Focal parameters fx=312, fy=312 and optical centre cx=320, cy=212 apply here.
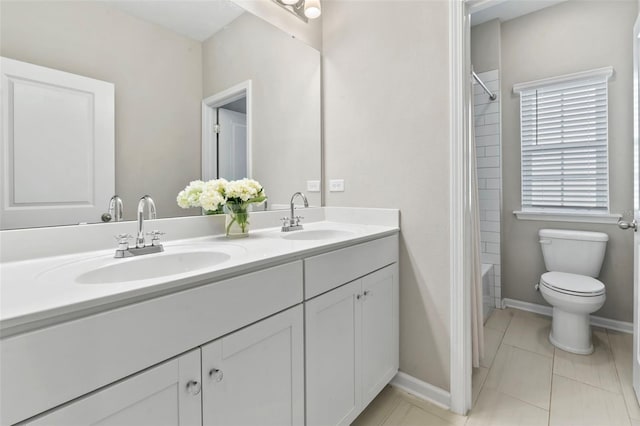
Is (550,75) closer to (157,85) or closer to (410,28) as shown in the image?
(410,28)

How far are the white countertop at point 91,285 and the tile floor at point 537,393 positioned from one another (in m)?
0.91

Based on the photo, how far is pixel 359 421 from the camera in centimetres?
147

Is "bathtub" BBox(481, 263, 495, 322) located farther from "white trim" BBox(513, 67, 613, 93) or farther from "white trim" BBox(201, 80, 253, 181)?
"white trim" BBox(201, 80, 253, 181)

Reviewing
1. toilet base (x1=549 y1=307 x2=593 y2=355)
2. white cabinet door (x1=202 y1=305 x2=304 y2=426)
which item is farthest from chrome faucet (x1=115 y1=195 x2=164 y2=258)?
toilet base (x1=549 y1=307 x2=593 y2=355)

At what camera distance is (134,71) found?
123 centimetres

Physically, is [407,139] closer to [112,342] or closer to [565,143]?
[112,342]

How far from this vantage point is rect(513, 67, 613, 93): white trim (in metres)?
2.30

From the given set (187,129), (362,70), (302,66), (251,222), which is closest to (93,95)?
(187,129)

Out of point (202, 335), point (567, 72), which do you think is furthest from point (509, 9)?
point (202, 335)

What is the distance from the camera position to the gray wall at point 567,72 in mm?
2268

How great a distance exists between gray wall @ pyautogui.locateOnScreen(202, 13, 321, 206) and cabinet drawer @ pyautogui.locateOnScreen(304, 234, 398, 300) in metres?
0.65

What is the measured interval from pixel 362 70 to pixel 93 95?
1342 mm

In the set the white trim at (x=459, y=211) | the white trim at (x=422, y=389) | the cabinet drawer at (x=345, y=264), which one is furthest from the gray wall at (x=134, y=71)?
the white trim at (x=422, y=389)

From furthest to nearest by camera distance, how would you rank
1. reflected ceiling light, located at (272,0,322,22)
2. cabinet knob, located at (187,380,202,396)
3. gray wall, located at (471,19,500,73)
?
1. gray wall, located at (471,19,500,73)
2. reflected ceiling light, located at (272,0,322,22)
3. cabinet knob, located at (187,380,202,396)
